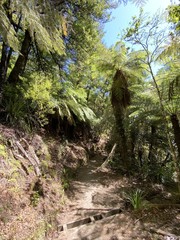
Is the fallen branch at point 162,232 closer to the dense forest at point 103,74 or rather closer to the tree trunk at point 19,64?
the dense forest at point 103,74

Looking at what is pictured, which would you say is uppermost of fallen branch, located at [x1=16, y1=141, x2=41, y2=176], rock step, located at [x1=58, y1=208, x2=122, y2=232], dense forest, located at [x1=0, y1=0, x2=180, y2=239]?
dense forest, located at [x1=0, y1=0, x2=180, y2=239]

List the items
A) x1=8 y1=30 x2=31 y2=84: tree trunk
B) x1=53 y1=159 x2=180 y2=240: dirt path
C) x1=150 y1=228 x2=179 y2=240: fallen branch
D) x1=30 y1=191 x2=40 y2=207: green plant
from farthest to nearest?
x1=8 y1=30 x2=31 y2=84: tree trunk → x1=30 y1=191 x2=40 y2=207: green plant → x1=53 y1=159 x2=180 y2=240: dirt path → x1=150 y1=228 x2=179 y2=240: fallen branch

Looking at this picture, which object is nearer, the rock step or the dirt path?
the dirt path

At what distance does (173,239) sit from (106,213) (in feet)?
5.34

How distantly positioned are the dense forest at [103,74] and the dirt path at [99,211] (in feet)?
3.94

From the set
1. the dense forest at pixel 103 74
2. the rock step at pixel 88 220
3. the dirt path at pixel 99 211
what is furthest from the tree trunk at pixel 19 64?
the rock step at pixel 88 220

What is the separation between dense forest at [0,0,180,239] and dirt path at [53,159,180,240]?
47.3 inches

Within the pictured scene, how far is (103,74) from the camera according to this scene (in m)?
7.77

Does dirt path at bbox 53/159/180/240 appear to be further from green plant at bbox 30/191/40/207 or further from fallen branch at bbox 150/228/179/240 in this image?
green plant at bbox 30/191/40/207

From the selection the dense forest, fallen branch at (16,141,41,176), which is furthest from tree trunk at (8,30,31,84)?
fallen branch at (16,141,41,176)

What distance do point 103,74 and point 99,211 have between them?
496 cm

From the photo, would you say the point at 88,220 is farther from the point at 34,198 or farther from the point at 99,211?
the point at 34,198

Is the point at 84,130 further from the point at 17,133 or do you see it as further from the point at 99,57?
the point at 17,133

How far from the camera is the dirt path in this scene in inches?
146
